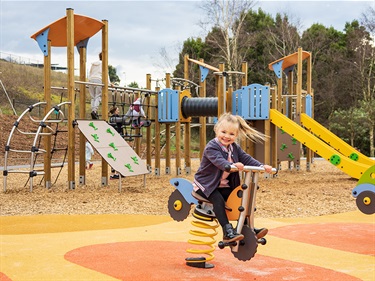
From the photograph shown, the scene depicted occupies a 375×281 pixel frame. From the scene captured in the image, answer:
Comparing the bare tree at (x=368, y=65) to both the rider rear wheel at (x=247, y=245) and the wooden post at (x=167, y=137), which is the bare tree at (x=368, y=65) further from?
the rider rear wheel at (x=247, y=245)

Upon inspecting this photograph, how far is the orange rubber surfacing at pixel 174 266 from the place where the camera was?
4.75 m

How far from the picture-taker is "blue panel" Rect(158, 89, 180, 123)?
15.8m

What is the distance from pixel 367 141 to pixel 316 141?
19.8 meters

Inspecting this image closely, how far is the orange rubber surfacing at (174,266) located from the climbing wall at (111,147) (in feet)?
17.6

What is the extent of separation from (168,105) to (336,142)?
196 inches

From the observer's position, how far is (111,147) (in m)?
11.8

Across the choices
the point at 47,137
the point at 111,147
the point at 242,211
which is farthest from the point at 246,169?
the point at 47,137

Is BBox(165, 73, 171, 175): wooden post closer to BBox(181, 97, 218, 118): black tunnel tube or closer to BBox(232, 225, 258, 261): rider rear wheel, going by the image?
BBox(181, 97, 218, 118): black tunnel tube

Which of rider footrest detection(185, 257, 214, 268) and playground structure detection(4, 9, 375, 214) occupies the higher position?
playground structure detection(4, 9, 375, 214)

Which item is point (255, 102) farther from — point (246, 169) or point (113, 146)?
point (246, 169)

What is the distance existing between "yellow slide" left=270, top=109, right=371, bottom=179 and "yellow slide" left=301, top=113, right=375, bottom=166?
1610 millimetres

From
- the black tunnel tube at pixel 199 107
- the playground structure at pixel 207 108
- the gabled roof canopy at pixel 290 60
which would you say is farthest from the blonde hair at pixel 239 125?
the gabled roof canopy at pixel 290 60

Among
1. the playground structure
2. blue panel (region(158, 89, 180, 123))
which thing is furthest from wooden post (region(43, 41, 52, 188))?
blue panel (region(158, 89, 180, 123))

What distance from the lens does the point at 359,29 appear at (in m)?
36.0
